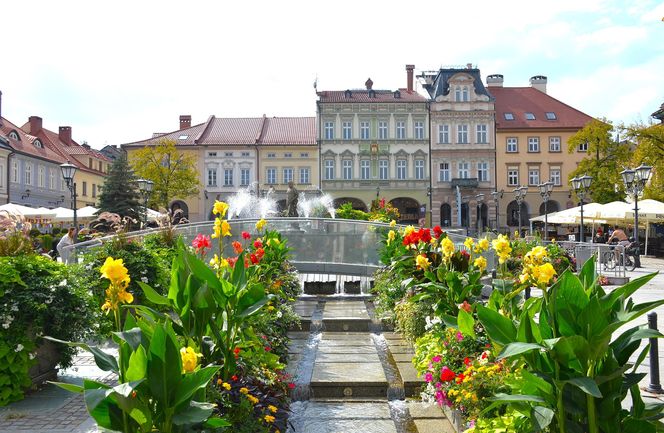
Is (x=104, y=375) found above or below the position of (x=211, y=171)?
→ below

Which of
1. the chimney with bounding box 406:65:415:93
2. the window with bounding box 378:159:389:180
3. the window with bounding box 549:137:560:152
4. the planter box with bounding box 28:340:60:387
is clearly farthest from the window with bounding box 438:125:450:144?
the planter box with bounding box 28:340:60:387

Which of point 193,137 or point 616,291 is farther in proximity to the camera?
point 193,137

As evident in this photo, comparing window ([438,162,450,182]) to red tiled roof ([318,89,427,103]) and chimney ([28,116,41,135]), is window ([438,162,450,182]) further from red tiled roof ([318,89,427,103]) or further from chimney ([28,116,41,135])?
chimney ([28,116,41,135])

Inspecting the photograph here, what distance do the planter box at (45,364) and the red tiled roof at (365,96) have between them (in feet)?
138

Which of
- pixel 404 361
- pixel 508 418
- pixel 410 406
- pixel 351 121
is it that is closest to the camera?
pixel 508 418

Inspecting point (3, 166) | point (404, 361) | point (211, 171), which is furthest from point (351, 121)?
point (404, 361)

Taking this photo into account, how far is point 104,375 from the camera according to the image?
6359 mm

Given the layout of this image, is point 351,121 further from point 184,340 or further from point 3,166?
point 184,340

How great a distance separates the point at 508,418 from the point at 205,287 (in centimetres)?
199

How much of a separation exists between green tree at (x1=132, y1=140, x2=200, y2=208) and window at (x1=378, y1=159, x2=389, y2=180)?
593 inches

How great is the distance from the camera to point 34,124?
47781 millimetres

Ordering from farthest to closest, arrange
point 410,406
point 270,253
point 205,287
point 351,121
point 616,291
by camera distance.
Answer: point 351,121 → point 270,253 → point 410,406 → point 205,287 → point 616,291

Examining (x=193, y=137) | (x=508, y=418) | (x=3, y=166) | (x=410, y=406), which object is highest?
(x=193, y=137)

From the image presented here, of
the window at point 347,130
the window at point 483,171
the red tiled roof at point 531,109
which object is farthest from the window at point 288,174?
the red tiled roof at point 531,109
